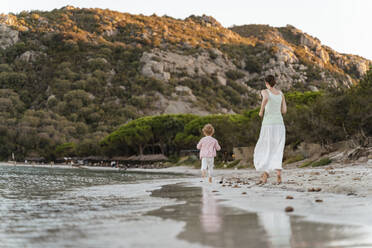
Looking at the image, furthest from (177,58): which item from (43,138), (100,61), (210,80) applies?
(43,138)

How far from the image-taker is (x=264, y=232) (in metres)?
3.37

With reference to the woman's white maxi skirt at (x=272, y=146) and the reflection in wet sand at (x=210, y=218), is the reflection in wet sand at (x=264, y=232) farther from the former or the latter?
the woman's white maxi skirt at (x=272, y=146)

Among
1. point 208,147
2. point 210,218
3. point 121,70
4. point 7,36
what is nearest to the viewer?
point 210,218

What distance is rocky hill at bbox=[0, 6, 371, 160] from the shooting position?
100500 mm

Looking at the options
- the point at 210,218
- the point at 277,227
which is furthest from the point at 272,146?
the point at 277,227

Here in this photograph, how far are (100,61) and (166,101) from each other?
1049 inches

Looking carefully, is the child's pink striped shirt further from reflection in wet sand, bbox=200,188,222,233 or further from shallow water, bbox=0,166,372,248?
shallow water, bbox=0,166,372,248

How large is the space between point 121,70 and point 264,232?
412 feet

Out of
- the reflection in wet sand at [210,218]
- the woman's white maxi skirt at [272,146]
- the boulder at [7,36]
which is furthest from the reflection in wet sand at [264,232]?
the boulder at [7,36]

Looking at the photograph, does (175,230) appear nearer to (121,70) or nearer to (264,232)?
(264,232)

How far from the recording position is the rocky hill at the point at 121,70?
100 meters

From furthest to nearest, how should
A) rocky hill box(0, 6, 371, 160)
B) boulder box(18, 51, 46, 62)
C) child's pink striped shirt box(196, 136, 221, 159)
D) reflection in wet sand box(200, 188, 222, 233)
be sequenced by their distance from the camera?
boulder box(18, 51, 46, 62) < rocky hill box(0, 6, 371, 160) < child's pink striped shirt box(196, 136, 221, 159) < reflection in wet sand box(200, 188, 222, 233)

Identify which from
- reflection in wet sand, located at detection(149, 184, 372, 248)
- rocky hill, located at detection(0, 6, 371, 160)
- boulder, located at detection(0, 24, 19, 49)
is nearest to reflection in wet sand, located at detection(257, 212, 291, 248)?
reflection in wet sand, located at detection(149, 184, 372, 248)

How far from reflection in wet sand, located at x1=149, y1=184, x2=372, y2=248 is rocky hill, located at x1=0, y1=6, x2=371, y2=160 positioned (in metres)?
80.6
